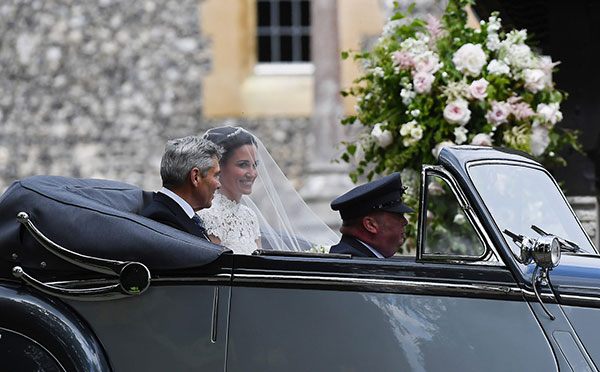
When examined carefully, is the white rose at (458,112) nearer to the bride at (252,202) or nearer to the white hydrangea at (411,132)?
the white hydrangea at (411,132)

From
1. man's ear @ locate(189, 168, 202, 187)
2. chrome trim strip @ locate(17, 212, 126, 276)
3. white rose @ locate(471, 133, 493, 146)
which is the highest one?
man's ear @ locate(189, 168, 202, 187)

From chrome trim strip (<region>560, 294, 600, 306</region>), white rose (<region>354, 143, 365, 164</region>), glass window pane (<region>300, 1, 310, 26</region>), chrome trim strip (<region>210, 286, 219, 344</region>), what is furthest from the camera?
glass window pane (<region>300, 1, 310, 26</region>)

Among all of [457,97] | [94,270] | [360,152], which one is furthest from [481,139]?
[94,270]

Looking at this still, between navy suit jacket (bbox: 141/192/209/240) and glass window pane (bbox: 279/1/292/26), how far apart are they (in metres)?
8.90

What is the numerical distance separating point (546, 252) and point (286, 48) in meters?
9.66

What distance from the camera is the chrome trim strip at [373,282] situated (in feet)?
9.68

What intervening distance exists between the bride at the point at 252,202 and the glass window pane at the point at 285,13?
8.45m

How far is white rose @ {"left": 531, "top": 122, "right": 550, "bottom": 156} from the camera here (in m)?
5.12

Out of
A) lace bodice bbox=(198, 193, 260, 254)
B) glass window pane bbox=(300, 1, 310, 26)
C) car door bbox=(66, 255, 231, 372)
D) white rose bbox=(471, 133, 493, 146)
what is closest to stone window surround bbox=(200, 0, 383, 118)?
glass window pane bbox=(300, 1, 310, 26)

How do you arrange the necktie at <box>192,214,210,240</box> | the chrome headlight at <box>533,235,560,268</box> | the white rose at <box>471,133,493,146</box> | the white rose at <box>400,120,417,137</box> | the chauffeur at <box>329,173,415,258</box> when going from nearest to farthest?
1. the chrome headlight at <box>533,235,560,268</box>
2. the necktie at <box>192,214,210,240</box>
3. the chauffeur at <box>329,173,415,258</box>
4. the white rose at <box>471,133,493,146</box>
5. the white rose at <box>400,120,417,137</box>

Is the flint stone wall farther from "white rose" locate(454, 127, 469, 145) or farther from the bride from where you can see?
the bride

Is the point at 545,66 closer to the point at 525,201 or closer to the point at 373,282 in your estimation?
the point at 525,201

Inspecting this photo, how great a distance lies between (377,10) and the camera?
11539mm

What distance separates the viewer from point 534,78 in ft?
16.7
